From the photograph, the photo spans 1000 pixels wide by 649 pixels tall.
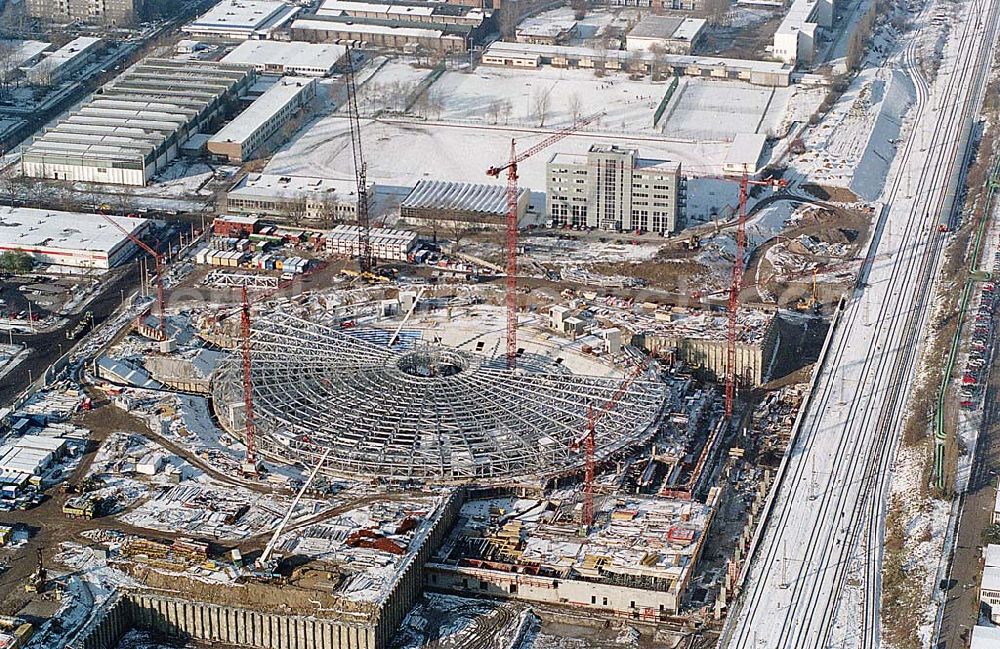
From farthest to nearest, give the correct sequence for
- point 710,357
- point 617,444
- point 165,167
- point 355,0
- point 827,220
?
point 355,0 → point 165,167 → point 827,220 → point 710,357 → point 617,444

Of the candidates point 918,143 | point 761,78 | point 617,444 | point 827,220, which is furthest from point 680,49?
point 617,444

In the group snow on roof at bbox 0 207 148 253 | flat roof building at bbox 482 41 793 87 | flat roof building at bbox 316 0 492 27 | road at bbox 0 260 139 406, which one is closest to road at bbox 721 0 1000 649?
flat roof building at bbox 482 41 793 87

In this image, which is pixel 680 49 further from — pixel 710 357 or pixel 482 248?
pixel 710 357

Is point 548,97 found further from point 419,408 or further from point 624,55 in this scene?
point 419,408

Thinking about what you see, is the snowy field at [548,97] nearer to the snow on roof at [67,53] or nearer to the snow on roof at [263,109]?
the snow on roof at [263,109]

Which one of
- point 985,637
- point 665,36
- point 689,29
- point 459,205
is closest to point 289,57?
point 665,36

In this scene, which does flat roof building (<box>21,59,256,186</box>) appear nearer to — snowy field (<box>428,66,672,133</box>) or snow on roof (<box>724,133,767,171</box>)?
snowy field (<box>428,66,672,133</box>)
